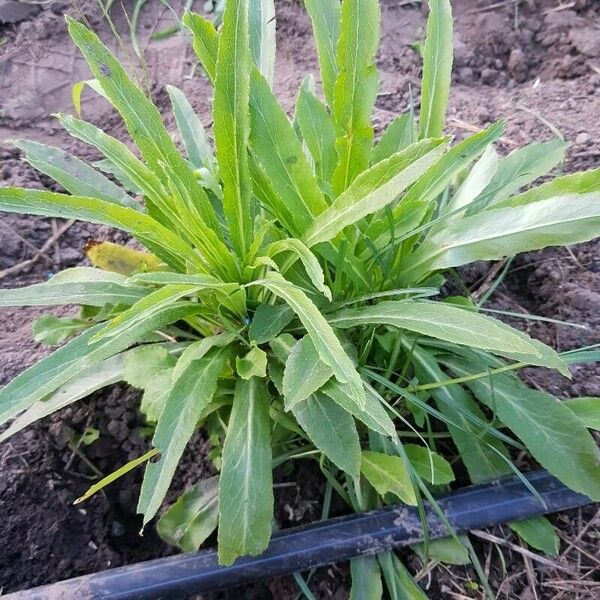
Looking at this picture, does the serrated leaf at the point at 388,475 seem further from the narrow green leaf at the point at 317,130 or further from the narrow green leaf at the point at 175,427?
the narrow green leaf at the point at 317,130

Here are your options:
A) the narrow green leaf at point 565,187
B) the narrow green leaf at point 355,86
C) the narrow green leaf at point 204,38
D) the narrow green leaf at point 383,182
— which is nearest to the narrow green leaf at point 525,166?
the narrow green leaf at point 565,187

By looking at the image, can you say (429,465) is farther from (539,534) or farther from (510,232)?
(510,232)

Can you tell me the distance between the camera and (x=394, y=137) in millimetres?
1271

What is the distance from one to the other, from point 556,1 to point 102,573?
93.4 inches

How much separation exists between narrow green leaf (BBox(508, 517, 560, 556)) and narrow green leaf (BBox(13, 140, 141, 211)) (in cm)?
108

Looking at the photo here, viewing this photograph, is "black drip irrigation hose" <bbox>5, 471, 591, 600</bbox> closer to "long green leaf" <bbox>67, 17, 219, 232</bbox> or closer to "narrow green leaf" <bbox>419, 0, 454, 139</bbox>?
"long green leaf" <bbox>67, 17, 219, 232</bbox>

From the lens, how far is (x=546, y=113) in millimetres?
1843

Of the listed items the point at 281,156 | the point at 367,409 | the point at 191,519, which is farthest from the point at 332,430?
the point at 281,156

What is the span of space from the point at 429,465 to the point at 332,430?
247mm

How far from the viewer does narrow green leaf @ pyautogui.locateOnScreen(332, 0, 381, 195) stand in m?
1.06

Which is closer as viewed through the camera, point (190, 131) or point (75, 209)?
point (75, 209)

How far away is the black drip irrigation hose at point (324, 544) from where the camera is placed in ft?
3.78

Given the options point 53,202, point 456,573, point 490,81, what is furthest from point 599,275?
point 53,202

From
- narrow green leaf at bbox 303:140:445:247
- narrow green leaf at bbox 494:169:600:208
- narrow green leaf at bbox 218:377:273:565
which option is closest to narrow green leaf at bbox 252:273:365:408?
narrow green leaf at bbox 303:140:445:247
